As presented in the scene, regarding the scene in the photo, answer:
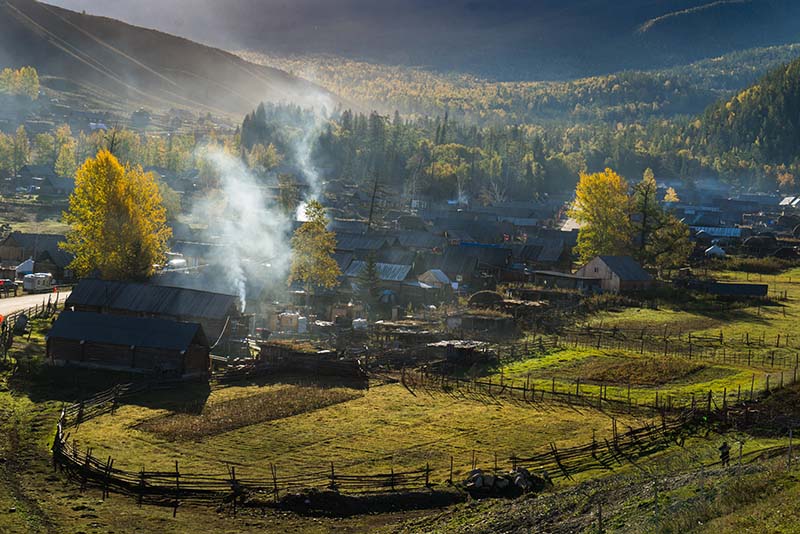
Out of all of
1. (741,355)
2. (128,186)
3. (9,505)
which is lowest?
(9,505)

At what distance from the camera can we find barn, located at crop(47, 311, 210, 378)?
47.7 meters

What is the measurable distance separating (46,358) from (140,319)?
205 inches

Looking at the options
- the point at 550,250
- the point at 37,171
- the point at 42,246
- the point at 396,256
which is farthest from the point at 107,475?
the point at 37,171

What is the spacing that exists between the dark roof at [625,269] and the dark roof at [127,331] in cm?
4045

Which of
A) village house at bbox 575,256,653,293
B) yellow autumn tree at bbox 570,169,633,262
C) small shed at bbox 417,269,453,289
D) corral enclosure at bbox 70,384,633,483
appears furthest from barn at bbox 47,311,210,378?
yellow autumn tree at bbox 570,169,633,262

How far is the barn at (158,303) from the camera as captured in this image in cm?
5441

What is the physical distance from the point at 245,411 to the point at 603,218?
55.6 m

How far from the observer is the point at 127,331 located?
49.0 m

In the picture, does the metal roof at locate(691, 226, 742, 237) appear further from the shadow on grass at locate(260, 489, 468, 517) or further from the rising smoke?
the shadow on grass at locate(260, 489, 468, 517)

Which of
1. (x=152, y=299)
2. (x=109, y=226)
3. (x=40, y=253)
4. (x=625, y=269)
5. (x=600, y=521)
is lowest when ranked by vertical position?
(x=600, y=521)

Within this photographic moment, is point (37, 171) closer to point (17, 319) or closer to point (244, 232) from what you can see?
point (244, 232)

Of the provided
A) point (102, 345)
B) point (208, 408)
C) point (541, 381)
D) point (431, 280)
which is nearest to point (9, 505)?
point (208, 408)

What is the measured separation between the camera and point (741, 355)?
53.1 meters

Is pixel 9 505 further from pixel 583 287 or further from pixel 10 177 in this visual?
pixel 10 177
